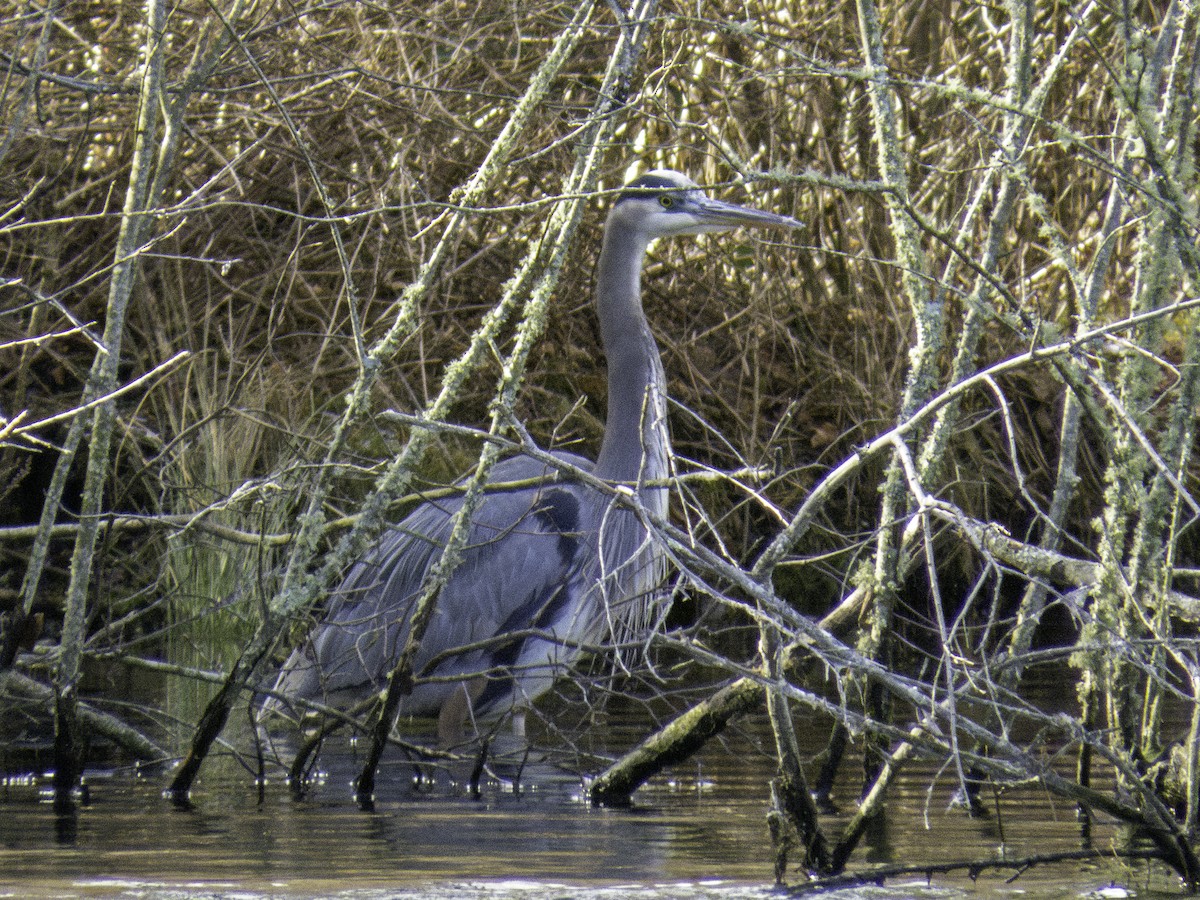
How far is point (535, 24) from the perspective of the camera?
8.59 metres

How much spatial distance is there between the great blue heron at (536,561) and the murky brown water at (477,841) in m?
0.86

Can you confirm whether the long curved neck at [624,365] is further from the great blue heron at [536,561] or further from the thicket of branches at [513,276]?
the thicket of branches at [513,276]

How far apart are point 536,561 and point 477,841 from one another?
223 centimetres

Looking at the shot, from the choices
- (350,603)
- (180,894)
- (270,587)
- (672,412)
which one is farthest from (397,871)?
(672,412)

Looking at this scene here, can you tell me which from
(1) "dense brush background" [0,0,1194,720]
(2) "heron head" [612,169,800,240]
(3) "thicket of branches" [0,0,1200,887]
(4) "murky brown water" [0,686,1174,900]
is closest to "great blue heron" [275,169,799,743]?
(2) "heron head" [612,169,800,240]

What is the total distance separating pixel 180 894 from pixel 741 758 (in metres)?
2.43

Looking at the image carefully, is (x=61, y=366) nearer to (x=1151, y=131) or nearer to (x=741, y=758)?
(x=741, y=758)

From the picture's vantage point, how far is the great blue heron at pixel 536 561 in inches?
232

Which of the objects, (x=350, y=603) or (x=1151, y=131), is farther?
(x=350, y=603)

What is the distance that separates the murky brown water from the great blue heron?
864 millimetres

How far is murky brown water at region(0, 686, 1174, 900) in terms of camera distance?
11.1 feet

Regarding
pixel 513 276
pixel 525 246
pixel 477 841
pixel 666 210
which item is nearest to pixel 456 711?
pixel 477 841

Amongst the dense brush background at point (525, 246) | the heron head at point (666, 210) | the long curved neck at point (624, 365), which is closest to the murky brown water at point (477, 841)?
the long curved neck at point (624, 365)

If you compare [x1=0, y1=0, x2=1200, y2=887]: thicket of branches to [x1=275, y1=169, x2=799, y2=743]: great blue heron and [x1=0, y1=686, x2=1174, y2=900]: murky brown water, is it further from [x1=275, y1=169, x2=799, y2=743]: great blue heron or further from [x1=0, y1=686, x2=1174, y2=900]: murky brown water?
[x1=0, y1=686, x2=1174, y2=900]: murky brown water
